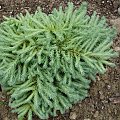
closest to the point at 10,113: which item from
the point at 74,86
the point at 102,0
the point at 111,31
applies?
the point at 74,86

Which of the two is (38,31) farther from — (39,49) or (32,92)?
(32,92)

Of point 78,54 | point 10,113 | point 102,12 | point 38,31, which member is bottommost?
point 10,113

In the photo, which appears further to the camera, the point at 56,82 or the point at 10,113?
the point at 10,113

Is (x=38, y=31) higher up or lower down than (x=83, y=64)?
higher up

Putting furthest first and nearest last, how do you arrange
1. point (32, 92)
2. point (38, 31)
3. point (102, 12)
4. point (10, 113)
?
point (102, 12)
point (10, 113)
point (32, 92)
point (38, 31)

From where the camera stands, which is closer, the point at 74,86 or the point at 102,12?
the point at 74,86

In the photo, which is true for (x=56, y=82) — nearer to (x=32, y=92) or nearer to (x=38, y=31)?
(x=32, y=92)

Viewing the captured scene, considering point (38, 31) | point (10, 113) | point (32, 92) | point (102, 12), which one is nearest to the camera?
point (38, 31)

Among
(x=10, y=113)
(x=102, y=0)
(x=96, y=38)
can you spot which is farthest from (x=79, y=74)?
(x=102, y=0)

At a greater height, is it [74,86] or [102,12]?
[102,12]
